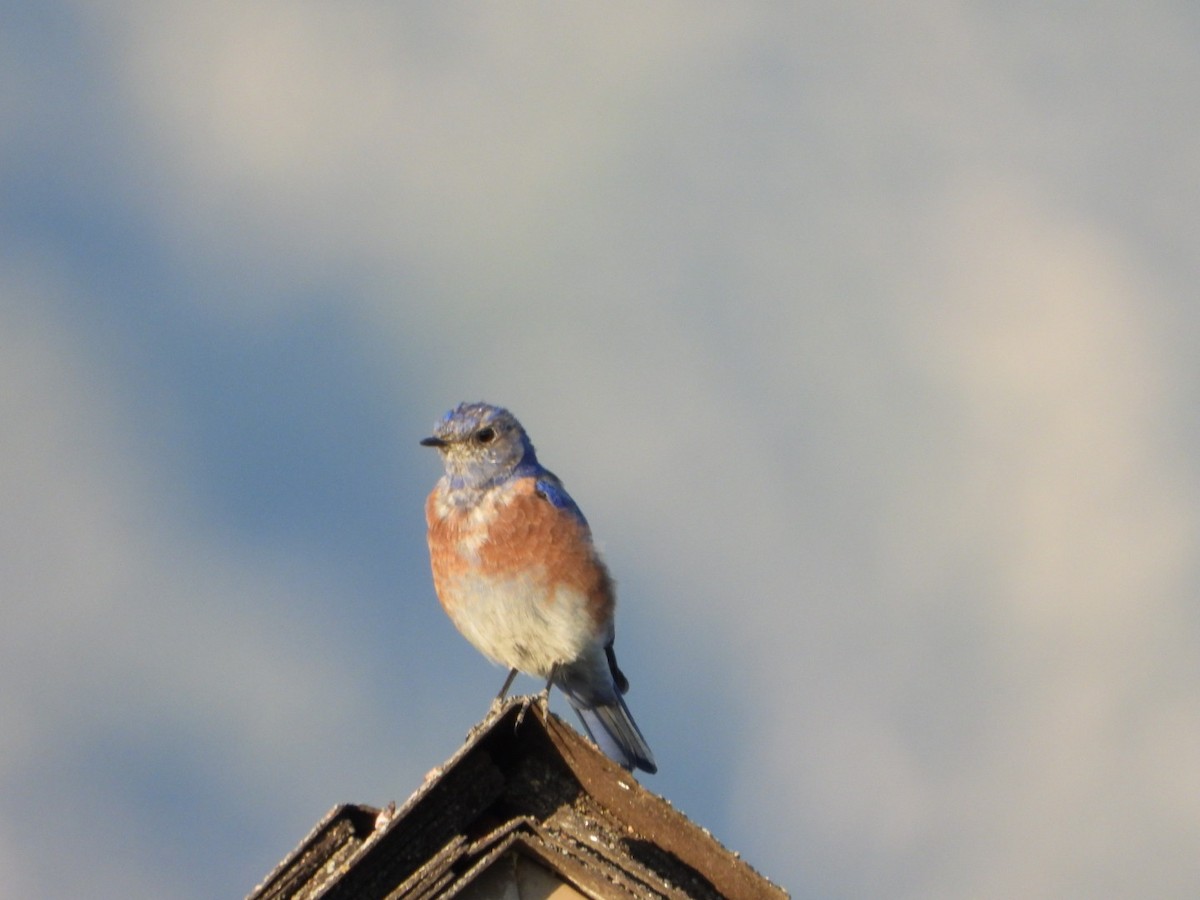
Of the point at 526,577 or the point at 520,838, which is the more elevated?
the point at 526,577

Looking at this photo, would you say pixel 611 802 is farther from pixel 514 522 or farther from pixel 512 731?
pixel 514 522

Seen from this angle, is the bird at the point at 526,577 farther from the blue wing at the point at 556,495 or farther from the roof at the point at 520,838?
the roof at the point at 520,838

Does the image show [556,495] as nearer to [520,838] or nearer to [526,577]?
→ [526,577]

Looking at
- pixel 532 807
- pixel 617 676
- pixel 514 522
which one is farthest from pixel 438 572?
pixel 532 807

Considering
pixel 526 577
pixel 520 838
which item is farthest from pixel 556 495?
pixel 520 838

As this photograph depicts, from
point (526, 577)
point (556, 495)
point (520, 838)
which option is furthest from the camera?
point (556, 495)

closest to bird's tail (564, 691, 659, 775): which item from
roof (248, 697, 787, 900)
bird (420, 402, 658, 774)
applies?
bird (420, 402, 658, 774)
